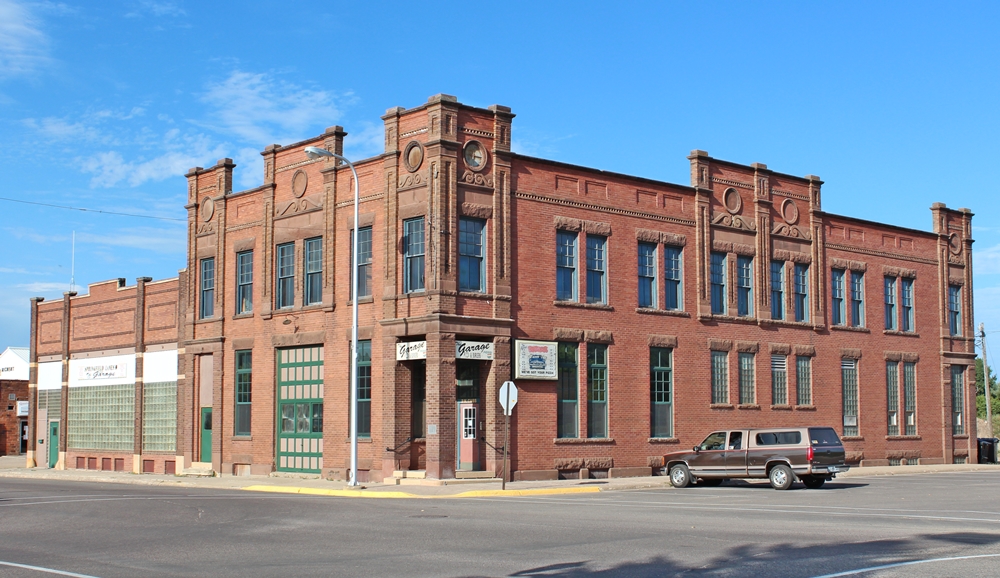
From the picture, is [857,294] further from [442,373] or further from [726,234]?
[442,373]

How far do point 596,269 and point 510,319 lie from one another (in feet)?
14.0

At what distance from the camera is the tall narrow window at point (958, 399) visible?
4703cm

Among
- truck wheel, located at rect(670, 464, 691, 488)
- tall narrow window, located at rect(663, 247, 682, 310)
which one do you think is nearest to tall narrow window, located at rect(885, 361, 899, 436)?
tall narrow window, located at rect(663, 247, 682, 310)

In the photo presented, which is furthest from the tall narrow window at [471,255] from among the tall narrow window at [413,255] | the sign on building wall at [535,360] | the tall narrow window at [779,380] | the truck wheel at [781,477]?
the tall narrow window at [779,380]

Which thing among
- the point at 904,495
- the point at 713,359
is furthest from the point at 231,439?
the point at 904,495

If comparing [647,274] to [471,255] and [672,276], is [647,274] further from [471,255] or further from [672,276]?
[471,255]

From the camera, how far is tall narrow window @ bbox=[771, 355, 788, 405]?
40219mm

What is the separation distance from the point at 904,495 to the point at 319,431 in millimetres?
17841

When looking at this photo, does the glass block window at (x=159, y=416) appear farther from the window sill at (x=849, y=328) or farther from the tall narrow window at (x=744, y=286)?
the window sill at (x=849, y=328)

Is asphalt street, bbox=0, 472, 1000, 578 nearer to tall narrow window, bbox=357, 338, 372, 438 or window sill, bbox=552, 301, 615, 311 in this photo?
tall narrow window, bbox=357, 338, 372, 438

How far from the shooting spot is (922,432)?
1786 inches

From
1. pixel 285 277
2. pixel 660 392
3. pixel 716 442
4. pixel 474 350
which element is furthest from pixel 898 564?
pixel 285 277

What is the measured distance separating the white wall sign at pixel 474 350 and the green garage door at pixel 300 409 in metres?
→ 5.94

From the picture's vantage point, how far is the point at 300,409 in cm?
3562
